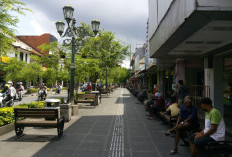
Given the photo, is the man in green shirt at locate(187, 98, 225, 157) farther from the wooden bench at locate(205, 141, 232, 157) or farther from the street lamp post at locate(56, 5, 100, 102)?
the street lamp post at locate(56, 5, 100, 102)

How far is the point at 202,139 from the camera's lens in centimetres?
403

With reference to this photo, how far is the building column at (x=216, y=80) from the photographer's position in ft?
29.2

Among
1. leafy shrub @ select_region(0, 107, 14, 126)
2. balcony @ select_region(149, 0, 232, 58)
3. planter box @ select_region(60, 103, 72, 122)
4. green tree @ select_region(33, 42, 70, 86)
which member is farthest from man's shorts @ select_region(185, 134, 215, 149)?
green tree @ select_region(33, 42, 70, 86)

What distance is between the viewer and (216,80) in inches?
352

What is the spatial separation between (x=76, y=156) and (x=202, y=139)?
8.81ft

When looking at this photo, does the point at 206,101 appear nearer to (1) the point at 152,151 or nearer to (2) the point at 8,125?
(1) the point at 152,151

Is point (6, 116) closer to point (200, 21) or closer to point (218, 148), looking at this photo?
point (218, 148)

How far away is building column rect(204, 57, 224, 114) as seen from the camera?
8.90m

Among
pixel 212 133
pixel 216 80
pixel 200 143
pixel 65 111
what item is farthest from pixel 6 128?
pixel 216 80

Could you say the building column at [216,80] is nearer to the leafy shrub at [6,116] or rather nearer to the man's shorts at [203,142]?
the man's shorts at [203,142]

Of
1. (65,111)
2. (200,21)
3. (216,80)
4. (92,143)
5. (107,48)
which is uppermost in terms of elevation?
(107,48)

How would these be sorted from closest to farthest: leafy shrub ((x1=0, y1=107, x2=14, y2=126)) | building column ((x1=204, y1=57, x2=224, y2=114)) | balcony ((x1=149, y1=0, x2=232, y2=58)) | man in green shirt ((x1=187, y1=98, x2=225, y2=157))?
1. balcony ((x1=149, y1=0, x2=232, y2=58))
2. man in green shirt ((x1=187, y1=98, x2=225, y2=157))
3. leafy shrub ((x1=0, y1=107, x2=14, y2=126))
4. building column ((x1=204, y1=57, x2=224, y2=114))

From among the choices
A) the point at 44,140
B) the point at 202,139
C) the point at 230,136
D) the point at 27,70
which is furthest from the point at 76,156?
the point at 27,70

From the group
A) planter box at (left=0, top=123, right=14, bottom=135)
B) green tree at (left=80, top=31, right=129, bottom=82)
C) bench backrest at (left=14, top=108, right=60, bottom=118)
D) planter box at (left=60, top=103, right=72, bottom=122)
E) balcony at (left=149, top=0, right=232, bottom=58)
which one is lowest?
planter box at (left=0, top=123, right=14, bottom=135)
